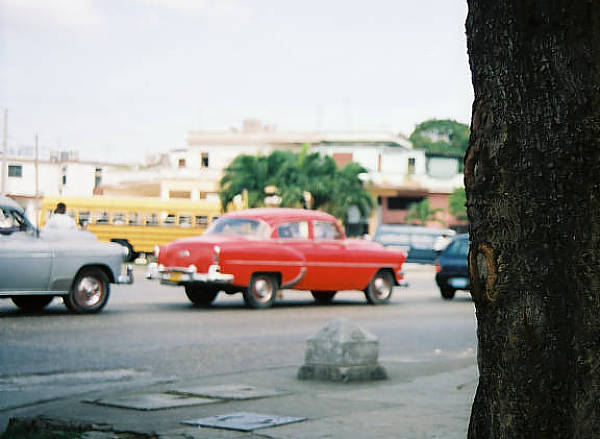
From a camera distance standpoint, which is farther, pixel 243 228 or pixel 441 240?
pixel 441 240

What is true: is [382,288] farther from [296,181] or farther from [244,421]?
[296,181]

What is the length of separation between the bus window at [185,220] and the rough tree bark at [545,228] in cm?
3572

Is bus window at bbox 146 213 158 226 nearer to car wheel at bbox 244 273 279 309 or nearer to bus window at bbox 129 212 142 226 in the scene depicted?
bus window at bbox 129 212 142 226

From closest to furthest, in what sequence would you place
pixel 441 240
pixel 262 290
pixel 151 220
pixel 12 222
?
pixel 12 222, pixel 262 290, pixel 151 220, pixel 441 240

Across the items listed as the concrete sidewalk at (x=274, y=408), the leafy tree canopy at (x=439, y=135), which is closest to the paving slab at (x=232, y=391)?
the concrete sidewalk at (x=274, y=408)

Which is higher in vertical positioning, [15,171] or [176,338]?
[15,171]

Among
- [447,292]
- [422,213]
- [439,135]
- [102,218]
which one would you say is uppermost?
[439,135]

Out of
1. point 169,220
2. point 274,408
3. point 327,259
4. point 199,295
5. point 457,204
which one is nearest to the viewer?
point 274,408

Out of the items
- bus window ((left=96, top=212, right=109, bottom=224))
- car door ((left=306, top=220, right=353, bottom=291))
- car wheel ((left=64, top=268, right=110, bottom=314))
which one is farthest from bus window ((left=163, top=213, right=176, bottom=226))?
car wheel ((left=64, top=268, right=110, bottom=314))

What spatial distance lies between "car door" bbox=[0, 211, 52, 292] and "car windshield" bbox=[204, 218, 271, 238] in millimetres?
4091

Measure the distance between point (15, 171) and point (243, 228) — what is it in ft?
31.2

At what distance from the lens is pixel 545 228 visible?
365 cm

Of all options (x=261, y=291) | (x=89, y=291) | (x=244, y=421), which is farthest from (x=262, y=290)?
(x=244, y=421)

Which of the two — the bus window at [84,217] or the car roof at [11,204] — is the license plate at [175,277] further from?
the bus window at [84,217]
